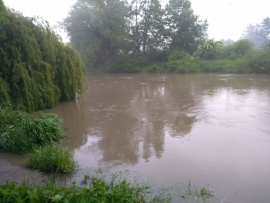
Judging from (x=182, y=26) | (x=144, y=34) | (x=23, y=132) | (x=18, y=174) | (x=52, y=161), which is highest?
(x=182, y=26)

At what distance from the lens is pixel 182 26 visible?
31.4 metres

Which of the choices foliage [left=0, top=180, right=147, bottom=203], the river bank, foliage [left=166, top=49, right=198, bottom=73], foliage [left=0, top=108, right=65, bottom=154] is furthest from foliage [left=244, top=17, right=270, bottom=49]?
foliage [left=0, top=180, right=147, bottom=203]

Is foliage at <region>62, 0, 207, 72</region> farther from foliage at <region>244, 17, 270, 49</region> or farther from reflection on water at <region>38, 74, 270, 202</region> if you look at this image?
reflection on water at <region>38, 74, 270, 202</region>

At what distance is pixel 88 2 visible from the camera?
104 ft

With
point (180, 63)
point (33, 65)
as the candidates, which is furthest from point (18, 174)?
point (180, 63)

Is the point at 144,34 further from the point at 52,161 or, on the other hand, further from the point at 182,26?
the point at 52,161

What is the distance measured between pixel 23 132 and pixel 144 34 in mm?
27486

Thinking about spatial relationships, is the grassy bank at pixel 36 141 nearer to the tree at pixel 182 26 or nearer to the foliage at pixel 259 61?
the foliage at pixel 259 61

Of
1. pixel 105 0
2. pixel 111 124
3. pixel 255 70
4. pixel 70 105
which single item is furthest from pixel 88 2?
pixel 111 124

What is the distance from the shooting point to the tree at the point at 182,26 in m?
31.2

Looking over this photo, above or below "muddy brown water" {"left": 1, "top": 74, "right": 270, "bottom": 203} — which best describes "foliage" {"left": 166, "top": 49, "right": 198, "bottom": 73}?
above

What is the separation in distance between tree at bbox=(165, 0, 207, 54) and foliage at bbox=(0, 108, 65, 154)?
2641 cm

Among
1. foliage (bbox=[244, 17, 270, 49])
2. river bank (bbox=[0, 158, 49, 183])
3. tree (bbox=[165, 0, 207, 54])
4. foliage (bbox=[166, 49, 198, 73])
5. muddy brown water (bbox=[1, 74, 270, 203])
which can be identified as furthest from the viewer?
foliage (bbox=[244, 17, 270, 49])

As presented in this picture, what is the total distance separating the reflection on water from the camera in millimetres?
5012
